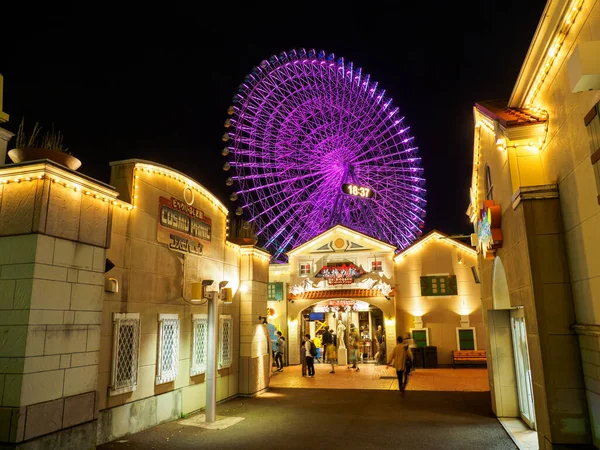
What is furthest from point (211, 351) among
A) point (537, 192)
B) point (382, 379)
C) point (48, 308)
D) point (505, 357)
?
point (382, 379)

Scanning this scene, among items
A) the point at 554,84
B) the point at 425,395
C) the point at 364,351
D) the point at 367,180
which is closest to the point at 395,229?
the point at 367,180

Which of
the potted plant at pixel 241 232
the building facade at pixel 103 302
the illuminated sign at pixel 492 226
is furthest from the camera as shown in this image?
the potted plant at pixel 241 232

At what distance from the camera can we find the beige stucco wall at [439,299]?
22.2 m

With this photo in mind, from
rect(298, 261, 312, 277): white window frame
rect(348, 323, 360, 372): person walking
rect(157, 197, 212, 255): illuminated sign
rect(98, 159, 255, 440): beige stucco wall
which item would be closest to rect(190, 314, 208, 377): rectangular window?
rect(98, 159, 255, 440): beige stucco wall

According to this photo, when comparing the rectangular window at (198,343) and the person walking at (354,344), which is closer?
the rectangular window at (198,343)

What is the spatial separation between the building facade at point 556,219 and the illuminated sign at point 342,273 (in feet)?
52.5

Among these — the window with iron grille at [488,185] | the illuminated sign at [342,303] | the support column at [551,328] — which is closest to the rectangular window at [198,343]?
the window with iron grille at [488,185]

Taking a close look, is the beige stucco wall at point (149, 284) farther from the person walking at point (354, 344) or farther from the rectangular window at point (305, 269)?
the rectangular window at point (305, 269)

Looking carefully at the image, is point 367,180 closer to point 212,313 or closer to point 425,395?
point 425,395

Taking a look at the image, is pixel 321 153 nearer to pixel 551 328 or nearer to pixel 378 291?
pixel 378 291

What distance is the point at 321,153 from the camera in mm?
25578

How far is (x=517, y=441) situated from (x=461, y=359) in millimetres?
14015

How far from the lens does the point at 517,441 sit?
798 centimetres

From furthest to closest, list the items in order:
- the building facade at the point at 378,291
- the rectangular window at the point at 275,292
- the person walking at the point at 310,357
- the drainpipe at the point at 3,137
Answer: the rectangular window at the point at 275,292 < the building facade at the point at 378,291 < the person walking at the point at 310,357 < the drainpipe at the point at 3,137
